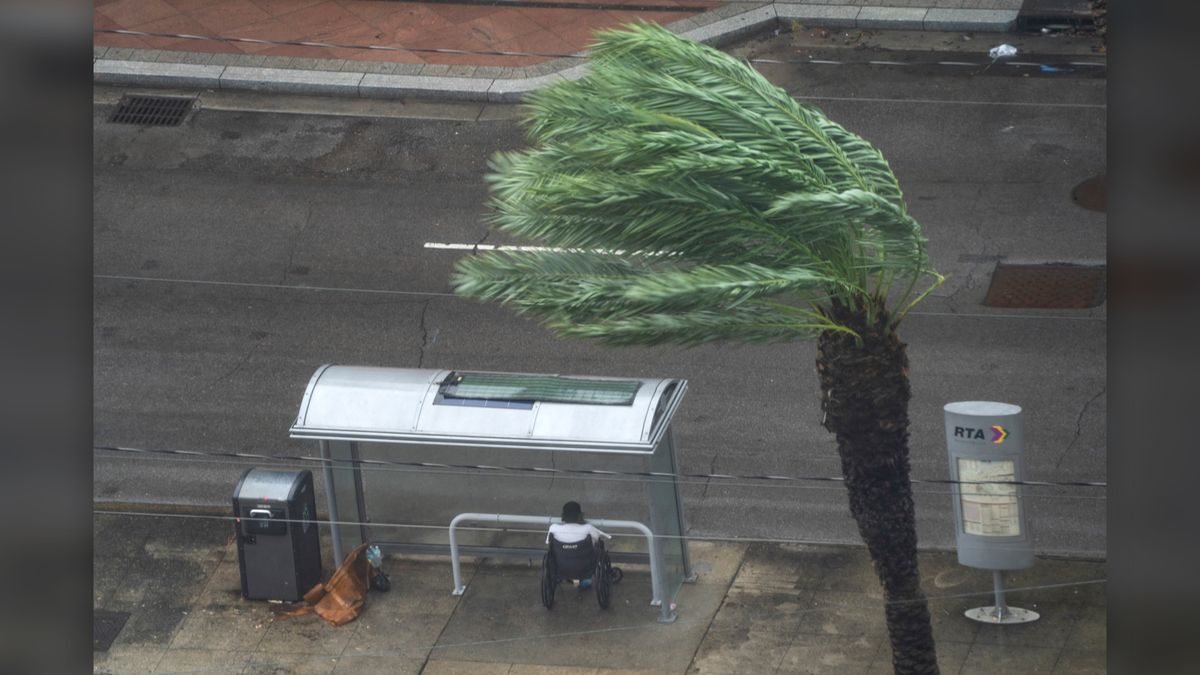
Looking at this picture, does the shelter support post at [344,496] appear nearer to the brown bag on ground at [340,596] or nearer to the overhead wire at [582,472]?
the overhead wire at [582,472]

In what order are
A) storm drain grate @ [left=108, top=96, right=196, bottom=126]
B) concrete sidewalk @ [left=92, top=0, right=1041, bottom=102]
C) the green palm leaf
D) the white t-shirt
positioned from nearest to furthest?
the green palm leaf, the white t-shirt, storm drain grate @ [left=108, top=96, right=196, bottom=126], concrete sidewalk @ [left=92, top=0, right=1041, bottom=102]

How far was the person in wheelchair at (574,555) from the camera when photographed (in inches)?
487

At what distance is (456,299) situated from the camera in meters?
17.4

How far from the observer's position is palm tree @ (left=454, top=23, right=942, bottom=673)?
9719 mm

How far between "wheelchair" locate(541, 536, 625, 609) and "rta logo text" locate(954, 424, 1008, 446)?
9.64ft

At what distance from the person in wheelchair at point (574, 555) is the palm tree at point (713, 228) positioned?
7.84 feet

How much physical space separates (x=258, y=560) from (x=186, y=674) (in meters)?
1.10

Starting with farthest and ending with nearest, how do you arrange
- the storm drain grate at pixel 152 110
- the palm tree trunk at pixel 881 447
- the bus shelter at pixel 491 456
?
the storm drain grate at pixel 152 110
the bus shelter at pixel 491 456
the palm tree trunk at pixel 881 447

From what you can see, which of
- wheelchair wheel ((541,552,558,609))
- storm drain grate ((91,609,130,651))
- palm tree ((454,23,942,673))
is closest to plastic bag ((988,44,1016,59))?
palm tree ((454,23,942,673))

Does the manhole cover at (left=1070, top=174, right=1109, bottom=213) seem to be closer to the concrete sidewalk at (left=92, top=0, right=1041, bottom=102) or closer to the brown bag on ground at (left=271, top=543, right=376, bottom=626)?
the concrete sidewalk at (left=92, top=0, right=1041, bottom=102)

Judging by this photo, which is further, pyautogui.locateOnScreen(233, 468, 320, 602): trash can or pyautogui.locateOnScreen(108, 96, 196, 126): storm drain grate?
pyautogui.locateOnScreen(108, 96, 196, 126): storm drain grate

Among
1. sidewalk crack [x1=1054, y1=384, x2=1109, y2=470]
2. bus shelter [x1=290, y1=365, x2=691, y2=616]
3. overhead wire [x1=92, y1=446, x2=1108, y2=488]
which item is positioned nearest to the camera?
bus shelter [x1=290, y1=365, x2=691, y2=616]

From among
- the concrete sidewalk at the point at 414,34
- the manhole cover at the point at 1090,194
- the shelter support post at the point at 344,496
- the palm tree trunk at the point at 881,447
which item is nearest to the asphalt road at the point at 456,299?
the manhole cover at the point at 1090,194
